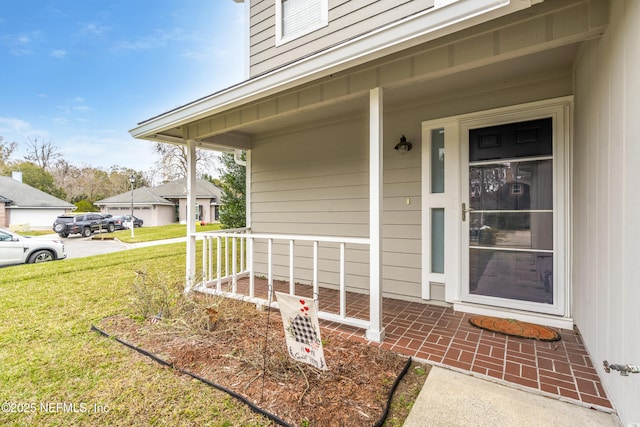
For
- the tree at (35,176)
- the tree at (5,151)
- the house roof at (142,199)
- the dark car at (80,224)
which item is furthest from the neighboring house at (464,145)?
the tree at (5,151)

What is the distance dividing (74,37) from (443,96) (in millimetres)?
21910

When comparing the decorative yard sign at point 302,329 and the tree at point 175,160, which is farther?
the tree at point 175,160

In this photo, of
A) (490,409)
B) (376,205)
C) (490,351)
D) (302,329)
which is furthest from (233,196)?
(490,409)

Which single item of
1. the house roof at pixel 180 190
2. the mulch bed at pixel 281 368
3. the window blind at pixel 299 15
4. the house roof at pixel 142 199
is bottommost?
the mulch bed at pixel 281 368

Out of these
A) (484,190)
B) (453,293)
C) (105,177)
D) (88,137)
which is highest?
(88,137)

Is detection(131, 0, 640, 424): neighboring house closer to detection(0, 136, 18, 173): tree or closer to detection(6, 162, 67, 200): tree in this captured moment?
detection(6, 162, 67, 200): tree

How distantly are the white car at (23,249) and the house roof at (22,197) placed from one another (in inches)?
688

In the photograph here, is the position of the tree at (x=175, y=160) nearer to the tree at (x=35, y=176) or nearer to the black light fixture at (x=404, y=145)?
the tree at (x=35, y=176)

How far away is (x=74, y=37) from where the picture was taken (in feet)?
54.8

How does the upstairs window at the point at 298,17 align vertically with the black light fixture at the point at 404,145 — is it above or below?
above

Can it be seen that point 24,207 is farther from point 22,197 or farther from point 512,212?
point 512,212

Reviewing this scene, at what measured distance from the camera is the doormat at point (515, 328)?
2724 millimetres

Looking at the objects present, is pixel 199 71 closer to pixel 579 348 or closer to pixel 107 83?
pixel 107 83

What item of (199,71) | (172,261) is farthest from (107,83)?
(172,261)
